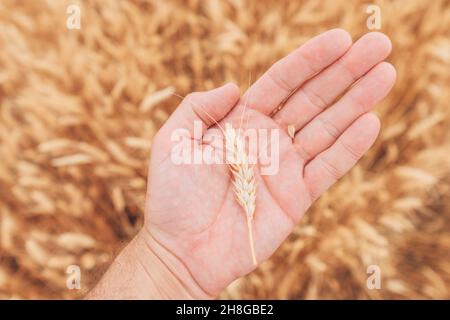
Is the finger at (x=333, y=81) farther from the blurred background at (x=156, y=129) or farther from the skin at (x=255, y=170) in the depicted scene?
the blurred background at (x=156, y=129)

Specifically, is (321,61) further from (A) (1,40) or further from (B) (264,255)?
(A) (1,40)

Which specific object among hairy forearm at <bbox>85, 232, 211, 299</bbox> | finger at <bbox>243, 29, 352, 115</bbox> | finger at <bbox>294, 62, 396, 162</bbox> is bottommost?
hairy forearm at <bbox>85, 232, 211, 299</bbox>

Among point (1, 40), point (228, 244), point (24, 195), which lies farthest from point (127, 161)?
point (1, 40)

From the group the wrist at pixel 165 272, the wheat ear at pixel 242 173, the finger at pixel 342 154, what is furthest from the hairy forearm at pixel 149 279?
the finger at pixel 342 154

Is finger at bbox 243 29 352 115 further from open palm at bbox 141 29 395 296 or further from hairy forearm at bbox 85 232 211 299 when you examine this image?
hairy forearm at bbox 85 232 211 299

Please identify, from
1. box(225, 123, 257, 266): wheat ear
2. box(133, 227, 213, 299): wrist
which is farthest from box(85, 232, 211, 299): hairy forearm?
box(225, 123, 257, 266): wheat ear

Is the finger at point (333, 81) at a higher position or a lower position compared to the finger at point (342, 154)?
higher
